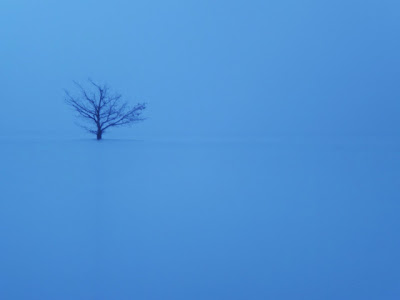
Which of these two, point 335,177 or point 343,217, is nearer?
point 343,217

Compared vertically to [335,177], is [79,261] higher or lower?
lower

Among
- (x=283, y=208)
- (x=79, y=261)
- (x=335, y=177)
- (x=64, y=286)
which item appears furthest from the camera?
(x=335, y=177)

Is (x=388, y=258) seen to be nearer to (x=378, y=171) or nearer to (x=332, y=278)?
(x=332, y=278)

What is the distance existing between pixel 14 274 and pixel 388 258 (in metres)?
1.10

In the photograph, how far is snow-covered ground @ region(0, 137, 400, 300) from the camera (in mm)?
950

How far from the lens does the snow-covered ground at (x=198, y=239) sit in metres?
0.95

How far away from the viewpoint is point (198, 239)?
1298 millimetres

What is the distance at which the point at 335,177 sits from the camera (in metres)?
2.78

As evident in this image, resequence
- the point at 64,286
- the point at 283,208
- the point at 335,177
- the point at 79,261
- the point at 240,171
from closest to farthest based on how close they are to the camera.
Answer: the point at 64,286, the point at 79,261, the point at 283,208, the point at 335,177, the point at 240,171

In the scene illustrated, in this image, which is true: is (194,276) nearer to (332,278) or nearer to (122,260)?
(122,260)

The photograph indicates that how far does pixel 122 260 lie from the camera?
1.11 m

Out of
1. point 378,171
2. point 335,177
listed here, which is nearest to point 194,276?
point 335,177

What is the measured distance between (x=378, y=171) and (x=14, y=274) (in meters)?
2.94

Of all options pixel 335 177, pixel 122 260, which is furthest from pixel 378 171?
pixel 122 260
